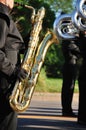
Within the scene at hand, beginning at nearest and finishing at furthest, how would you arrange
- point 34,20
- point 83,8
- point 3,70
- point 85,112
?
1. point 3,70
2. point 34,20
3. point 83,8
4. point 85,112

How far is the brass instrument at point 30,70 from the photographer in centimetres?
438

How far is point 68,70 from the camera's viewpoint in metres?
8.95

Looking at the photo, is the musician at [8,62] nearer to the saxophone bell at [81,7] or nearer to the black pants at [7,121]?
the black pants at [7,121]

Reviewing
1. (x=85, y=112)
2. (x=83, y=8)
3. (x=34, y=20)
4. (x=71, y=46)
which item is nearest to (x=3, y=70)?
(x=34, y=20)

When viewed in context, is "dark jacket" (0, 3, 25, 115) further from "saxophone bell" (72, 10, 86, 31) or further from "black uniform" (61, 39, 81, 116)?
"black uniform" (61, 39, 81, 116)

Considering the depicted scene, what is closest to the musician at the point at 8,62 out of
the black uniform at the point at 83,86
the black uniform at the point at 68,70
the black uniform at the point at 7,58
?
the black uniform at the point at 7,58

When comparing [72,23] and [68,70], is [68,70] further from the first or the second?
[72,23]

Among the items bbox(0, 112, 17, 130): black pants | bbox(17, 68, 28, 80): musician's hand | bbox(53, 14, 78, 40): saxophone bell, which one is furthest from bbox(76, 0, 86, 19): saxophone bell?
bbox(0, 112, 17, 130): black pants

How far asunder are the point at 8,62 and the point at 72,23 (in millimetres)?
2772

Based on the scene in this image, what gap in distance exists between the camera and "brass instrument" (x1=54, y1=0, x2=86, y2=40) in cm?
647

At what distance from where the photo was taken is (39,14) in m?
4.79

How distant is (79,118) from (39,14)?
3488mm

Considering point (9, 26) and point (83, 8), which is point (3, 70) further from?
point (83, 8)

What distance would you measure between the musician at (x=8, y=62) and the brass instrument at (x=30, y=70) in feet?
0.21
